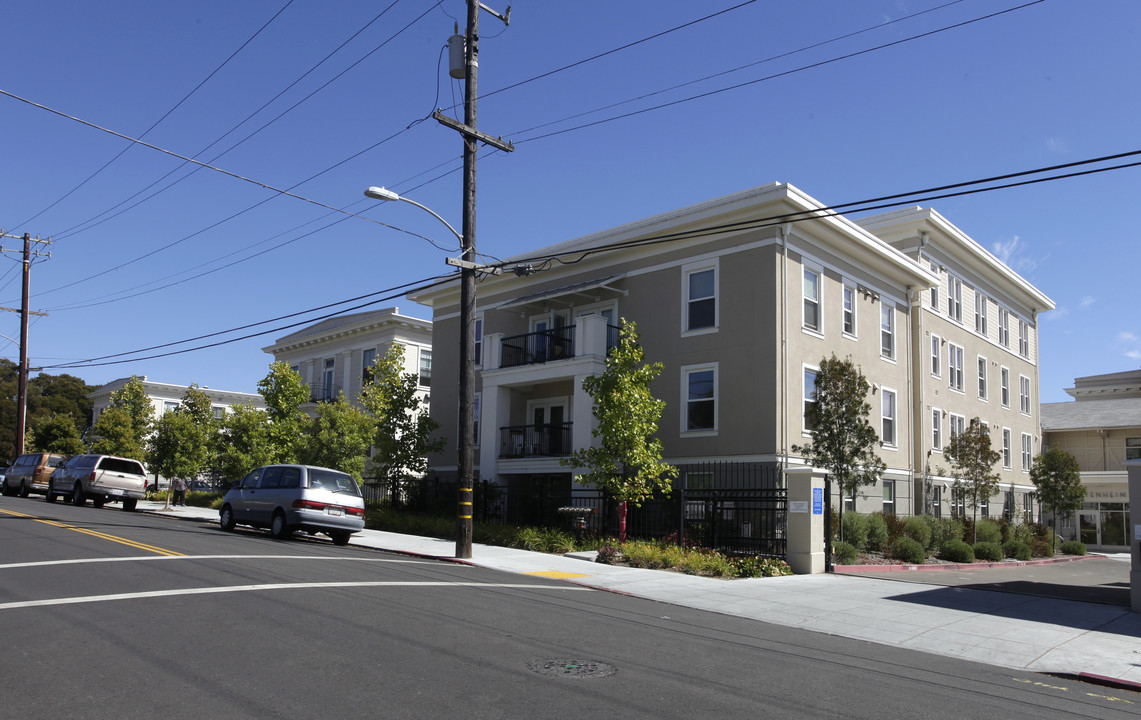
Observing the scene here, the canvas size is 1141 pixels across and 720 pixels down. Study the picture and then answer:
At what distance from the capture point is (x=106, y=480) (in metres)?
29.1

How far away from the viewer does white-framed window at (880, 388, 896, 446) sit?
2734cm

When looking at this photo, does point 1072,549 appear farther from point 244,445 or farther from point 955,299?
point 244,445

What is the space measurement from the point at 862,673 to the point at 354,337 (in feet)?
124

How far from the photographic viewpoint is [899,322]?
94.3 ft

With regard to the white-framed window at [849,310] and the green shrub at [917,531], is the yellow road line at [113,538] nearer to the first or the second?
the green shrub at [917,531]

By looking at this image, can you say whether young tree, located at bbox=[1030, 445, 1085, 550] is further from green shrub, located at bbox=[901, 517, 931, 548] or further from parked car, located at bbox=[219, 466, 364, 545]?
parked car, located at bbox=[219, 466, 364, 545]

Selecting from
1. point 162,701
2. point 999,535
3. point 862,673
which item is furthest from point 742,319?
point 162,701

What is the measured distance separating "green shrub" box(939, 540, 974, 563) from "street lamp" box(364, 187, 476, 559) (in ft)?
47.6

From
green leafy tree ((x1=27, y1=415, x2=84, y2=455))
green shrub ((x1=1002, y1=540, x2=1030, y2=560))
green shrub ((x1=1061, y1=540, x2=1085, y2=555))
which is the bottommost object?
green shrub ((x1=1061, y1=540, x2=1085, y2=555))

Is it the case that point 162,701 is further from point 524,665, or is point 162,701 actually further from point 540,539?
point 540,539

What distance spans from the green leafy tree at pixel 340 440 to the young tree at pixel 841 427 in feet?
45.6

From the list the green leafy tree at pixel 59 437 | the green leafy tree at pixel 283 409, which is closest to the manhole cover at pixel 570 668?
the green leafy tree at pixel 283 409

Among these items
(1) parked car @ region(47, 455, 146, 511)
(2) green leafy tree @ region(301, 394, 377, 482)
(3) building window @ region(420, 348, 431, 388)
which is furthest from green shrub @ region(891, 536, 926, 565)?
(3) building window @ region(420, 348, 431, 388)

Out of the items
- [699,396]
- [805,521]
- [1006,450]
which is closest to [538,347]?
[699,396]
